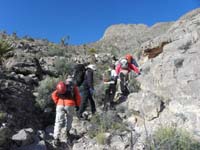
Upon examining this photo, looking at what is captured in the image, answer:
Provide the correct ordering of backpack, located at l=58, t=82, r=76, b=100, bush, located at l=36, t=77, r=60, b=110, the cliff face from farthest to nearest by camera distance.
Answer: bush, located at l=36, t=77, r=60, b=110, backpack, located at l=58, t=82, r=76, b=100, the cliff face

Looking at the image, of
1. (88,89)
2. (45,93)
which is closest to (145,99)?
(88,89)

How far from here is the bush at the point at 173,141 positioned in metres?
6.04

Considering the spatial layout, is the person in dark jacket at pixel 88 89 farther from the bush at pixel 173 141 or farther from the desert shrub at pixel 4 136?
the bush at pixel 173 141

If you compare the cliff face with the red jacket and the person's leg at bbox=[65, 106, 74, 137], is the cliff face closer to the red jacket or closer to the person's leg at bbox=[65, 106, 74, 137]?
the red jacket

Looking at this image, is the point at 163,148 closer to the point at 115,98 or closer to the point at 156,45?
the point at 115,98

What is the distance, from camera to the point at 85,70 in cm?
929

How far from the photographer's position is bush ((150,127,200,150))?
604cm

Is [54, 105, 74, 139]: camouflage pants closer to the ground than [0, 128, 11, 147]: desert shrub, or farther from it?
farther from it

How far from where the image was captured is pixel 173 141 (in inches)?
240

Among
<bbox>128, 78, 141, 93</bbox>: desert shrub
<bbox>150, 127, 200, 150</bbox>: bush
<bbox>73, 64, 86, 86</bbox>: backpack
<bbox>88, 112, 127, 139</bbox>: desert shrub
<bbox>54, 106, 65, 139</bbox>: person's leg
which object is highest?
<bbox>73, 64, 86, 86</bbox>: backpack

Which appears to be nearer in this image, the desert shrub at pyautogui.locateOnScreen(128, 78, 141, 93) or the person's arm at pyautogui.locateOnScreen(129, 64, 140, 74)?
the desert shrub at pyautogui.locateOnScreen(128, 78, 141, 93)

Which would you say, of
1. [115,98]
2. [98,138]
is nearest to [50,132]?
[98,138]

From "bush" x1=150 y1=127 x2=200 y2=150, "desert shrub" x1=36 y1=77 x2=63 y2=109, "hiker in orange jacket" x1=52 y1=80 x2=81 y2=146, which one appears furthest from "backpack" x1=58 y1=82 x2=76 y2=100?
"bush" x1=150 y1=127 x2=200 y2=150

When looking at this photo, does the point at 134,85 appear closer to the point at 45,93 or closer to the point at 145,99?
the point at 145,99
